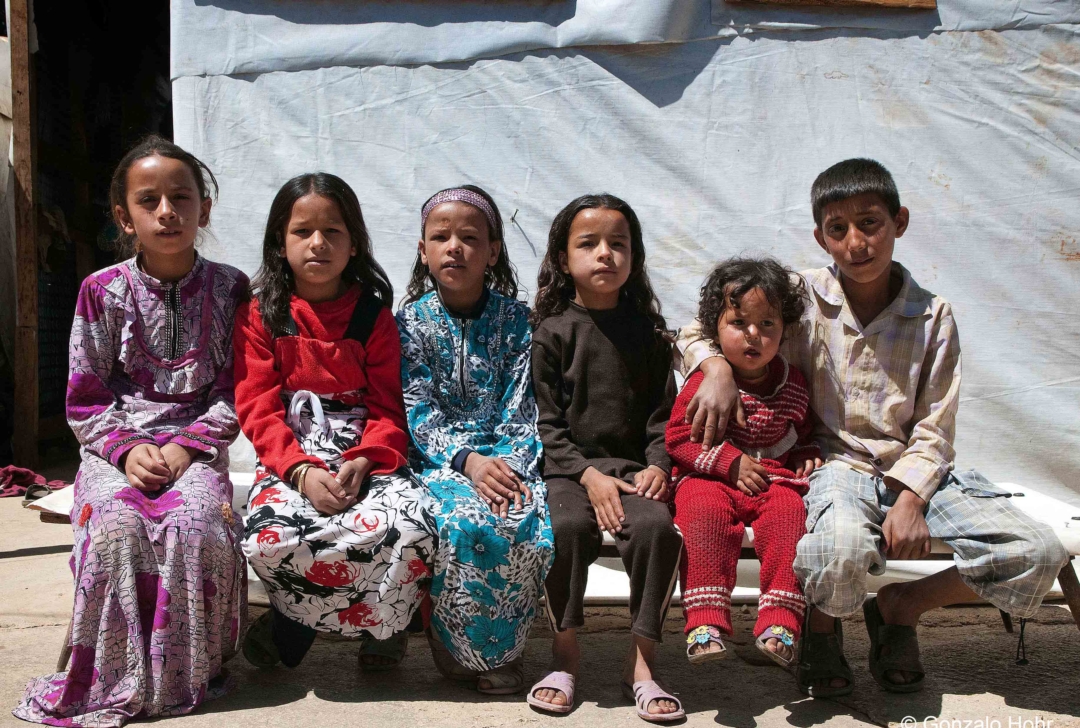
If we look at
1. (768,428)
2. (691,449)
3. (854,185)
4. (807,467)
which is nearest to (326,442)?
(691,449)

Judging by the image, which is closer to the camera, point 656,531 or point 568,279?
point 656,531

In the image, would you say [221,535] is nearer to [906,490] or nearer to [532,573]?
[532,573]

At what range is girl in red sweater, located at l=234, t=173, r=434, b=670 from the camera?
6.69 ft

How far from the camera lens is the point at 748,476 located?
222cm

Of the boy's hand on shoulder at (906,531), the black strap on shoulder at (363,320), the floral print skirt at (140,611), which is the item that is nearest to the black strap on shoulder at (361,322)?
the black strap on shoulder at (363,320)

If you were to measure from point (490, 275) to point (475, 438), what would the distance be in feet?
1.83

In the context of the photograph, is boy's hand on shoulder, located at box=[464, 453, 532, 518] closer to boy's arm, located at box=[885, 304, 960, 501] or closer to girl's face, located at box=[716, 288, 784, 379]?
girl's face, located at box=[716, 288, 784, 379]

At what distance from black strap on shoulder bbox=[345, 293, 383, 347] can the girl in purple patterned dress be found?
0.33 meters

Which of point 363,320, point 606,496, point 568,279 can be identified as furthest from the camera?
point 568,279

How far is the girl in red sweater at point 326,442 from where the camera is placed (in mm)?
2039

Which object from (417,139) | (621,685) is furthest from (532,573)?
(417,139)

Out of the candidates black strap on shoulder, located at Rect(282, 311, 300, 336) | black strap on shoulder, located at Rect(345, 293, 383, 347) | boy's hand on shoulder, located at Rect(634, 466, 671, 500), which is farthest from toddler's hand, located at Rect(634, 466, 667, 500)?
black strap on shoulder, located at Rect(282, 311, 300, 336)

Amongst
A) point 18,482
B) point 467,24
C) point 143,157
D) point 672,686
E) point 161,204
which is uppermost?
point 467,24

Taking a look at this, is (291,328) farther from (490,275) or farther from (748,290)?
(748,290)
